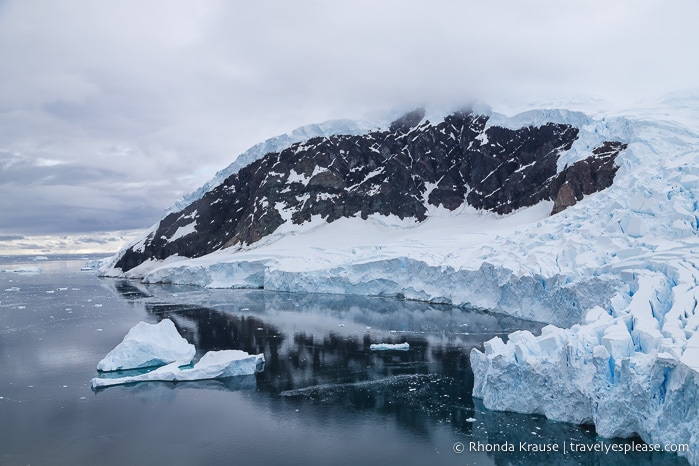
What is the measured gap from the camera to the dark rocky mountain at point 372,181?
63438mm

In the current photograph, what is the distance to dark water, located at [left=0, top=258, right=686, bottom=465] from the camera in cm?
1337

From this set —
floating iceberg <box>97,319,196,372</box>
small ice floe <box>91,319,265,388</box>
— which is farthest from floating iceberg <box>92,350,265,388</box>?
floating iceberg <box>97,319,196,372</box>

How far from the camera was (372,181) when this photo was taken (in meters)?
70.9

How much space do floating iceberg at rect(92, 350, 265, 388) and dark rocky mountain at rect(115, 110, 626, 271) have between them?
44804 mm

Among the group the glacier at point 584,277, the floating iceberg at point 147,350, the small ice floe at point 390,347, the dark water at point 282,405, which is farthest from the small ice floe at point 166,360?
the glacier at point 584,277

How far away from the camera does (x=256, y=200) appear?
6975cm

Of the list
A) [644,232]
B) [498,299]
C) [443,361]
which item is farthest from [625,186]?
[443,361]

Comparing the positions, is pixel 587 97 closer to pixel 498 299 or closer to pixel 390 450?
pixel 498 299

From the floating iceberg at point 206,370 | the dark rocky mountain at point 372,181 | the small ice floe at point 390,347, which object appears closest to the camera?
the floating iceberg at point 206,370

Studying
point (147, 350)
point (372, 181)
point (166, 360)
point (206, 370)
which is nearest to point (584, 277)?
point (206, 370)

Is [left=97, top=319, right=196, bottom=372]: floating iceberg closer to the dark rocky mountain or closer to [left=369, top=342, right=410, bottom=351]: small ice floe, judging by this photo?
[left=369, top=342, right=410, bottom=351]: small ice floe

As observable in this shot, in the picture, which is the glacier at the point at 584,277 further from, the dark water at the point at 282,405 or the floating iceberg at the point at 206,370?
the floating iceberg at the point at 206,370

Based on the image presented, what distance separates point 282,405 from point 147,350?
7387 millimetres

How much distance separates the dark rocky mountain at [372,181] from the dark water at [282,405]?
35.8 m
